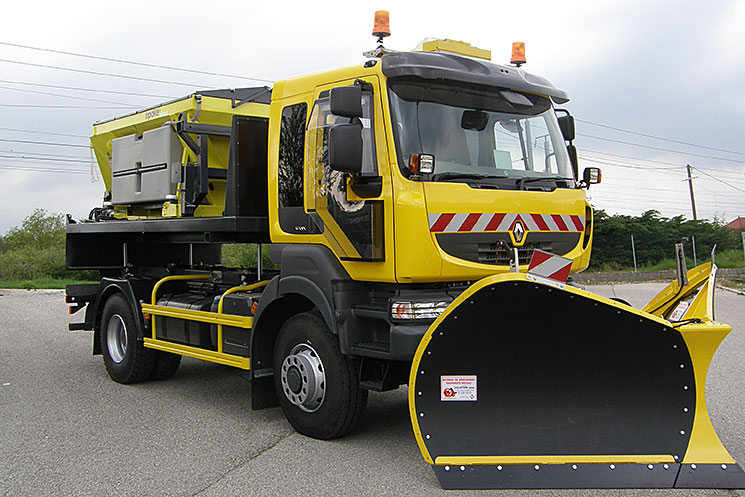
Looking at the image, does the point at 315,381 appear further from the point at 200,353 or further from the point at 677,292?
the point at 677,292

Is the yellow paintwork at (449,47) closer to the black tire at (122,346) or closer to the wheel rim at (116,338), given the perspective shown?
the black tire at (122,346)

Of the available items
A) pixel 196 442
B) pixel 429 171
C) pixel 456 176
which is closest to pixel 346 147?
pixel 429 171

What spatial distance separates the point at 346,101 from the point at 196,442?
3.01m

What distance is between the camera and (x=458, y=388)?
4.73 metres

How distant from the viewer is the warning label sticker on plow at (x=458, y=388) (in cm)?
471

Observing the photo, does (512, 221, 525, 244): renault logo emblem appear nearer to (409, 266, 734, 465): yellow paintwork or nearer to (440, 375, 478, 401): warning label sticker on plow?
(409, 266, 734, 465): yellow paintwork

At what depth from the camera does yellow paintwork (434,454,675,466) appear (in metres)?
4.54

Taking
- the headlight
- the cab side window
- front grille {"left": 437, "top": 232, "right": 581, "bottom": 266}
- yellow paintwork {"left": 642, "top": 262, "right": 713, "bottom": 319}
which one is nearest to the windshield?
front grille {"left": 437, "top": 232, "right": 581, "bottom": 266}

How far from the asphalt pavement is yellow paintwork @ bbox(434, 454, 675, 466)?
0.63ft

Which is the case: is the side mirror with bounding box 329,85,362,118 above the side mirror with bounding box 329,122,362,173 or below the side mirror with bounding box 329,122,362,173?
above

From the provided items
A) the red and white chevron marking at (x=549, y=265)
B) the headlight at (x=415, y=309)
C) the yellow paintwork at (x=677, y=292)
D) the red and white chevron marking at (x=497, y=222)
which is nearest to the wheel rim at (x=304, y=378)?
the headlight at (x=415, y=309)

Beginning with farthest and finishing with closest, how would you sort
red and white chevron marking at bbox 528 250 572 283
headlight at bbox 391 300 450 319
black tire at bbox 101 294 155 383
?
black tire at bbox 101 294 155 383
headlight at bbox 391 300 450 319
red and white chevron marking at bbox 528 250 572 283

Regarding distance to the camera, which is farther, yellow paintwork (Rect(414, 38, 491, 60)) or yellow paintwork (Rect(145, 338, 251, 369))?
yellow paintwork (Rect(145, 338, 251, 369))

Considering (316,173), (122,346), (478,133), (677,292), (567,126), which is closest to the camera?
(478,133)
